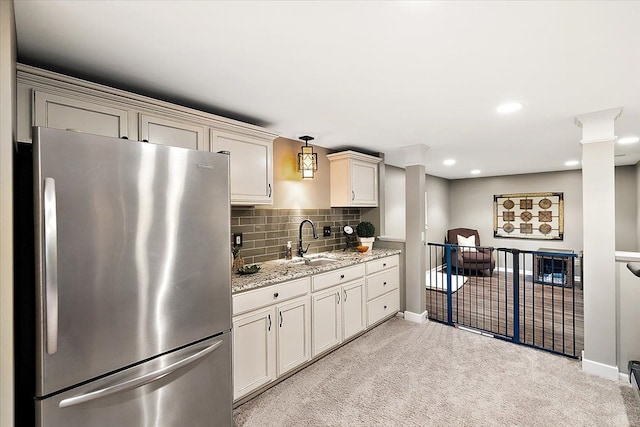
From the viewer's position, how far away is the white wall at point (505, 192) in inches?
246

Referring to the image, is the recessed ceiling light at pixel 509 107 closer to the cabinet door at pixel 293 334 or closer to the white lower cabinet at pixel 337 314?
the white lower cabinet at pixel 337 314

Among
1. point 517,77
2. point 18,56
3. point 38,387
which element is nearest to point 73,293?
point 38,387

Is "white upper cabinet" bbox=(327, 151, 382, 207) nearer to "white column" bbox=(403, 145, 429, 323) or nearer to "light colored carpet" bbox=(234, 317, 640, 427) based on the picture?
"white column" bbox=(403, 145, 429, 323)

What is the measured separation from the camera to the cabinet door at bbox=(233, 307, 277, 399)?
7.20 feet

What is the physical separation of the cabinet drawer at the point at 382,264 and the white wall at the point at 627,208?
193 inches

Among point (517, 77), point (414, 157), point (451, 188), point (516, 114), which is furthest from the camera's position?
point (451, 188)

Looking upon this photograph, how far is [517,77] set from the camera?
6.28 feet

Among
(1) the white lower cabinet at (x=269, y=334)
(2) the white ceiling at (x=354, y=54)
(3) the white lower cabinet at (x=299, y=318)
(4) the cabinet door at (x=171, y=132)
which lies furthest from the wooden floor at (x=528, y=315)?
(4) the cabinet door at (x=171, y=132)

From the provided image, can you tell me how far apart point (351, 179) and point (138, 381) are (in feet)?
9.77

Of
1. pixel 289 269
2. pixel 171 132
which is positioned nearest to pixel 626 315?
pixel 289 269

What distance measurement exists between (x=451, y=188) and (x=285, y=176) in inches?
235

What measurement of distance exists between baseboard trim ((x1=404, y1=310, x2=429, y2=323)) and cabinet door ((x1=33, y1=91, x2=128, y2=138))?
3.72 metres

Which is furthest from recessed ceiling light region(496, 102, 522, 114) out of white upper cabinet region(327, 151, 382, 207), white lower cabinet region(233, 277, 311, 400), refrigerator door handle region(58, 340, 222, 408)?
refrigerator door handle region(58, 340, 222, 408)

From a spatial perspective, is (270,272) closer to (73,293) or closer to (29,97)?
(73,293)
